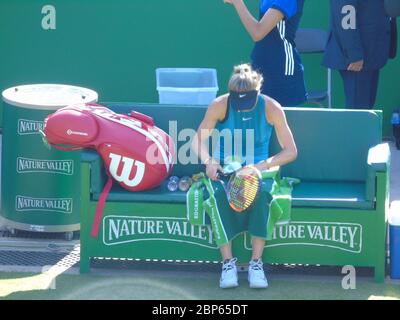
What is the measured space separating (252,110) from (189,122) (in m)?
0.60

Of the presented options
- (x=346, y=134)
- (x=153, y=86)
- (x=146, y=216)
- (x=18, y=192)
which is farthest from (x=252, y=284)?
(x=153, y=86)

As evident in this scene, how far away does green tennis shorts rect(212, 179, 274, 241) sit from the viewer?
6.76 meters

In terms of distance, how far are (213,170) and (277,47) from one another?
41.1 inches

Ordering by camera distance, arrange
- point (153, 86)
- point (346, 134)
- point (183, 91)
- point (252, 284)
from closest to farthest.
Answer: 1. point (252, 284)
2. point (346, 134)
3. point (183, 91)
4. point (153, 86)

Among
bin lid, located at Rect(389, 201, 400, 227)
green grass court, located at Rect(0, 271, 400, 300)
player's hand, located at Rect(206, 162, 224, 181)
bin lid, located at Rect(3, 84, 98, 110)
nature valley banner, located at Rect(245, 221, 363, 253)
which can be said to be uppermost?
bin lid, located at Rect(3, 84, 98, 110)

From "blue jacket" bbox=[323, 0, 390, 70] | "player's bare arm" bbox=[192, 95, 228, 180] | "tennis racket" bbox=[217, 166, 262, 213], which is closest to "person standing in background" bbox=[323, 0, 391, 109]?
"blue jacket" bbox=[323, 0, 390, 70]

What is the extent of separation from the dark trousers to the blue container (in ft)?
5.29

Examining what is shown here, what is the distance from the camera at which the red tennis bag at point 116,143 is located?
6.98m

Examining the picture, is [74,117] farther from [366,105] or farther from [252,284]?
[366,105]

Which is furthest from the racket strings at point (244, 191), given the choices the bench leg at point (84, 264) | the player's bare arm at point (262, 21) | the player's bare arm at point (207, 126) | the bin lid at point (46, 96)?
the bin lid at point (46, 96)

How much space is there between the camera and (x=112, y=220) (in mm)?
7023

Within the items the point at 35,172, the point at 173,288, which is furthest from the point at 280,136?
the point at 35,172

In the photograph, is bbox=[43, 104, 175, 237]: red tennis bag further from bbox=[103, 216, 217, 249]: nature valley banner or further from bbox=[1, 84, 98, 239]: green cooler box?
bbox=[1, 84, 98, 239]: green cooler box

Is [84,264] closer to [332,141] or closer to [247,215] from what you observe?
[247,215]
